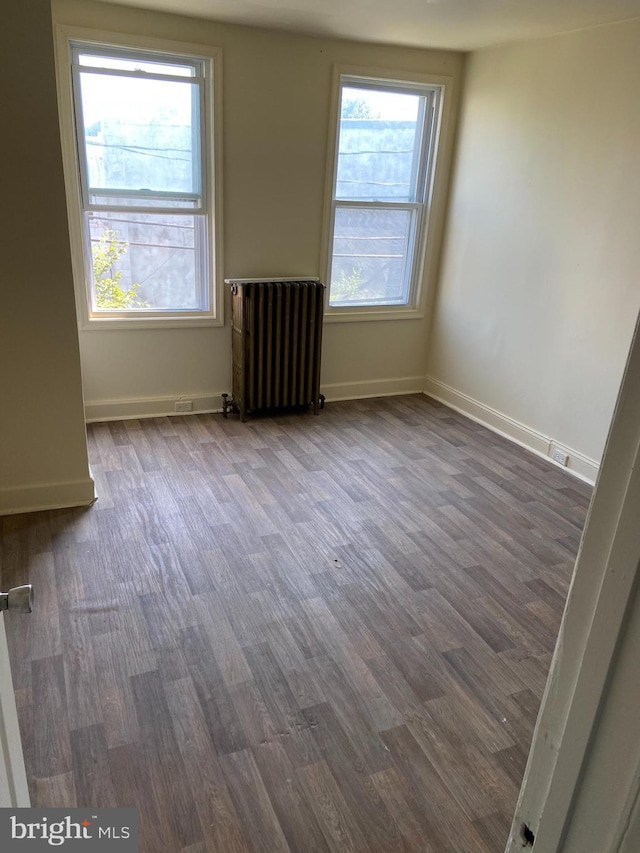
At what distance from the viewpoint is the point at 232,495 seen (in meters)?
3.33

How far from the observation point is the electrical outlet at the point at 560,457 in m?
3.88

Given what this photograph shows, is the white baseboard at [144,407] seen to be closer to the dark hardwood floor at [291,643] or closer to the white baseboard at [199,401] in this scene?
the white baseboard at [199,401]

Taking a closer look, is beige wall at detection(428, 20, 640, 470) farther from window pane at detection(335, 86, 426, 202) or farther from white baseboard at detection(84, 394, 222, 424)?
white baseboard at detection(84, 394, 222, 424)

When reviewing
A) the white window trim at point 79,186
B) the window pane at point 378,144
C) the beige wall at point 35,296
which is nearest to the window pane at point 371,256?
the window pane at point 378,144

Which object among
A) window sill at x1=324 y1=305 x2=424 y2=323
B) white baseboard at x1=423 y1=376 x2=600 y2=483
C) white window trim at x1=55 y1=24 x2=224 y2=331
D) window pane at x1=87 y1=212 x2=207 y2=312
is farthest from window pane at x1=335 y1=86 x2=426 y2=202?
white baseboard at x1=423 y1=376 x2=600 y2=483

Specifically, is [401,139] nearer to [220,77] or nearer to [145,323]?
[220,77]

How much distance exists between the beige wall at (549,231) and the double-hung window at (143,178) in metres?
1.93

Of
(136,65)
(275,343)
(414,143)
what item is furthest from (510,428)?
(136,65)

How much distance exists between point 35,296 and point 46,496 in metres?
1.00

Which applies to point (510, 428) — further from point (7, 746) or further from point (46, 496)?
point (7, 746)

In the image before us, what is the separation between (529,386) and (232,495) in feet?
7.15

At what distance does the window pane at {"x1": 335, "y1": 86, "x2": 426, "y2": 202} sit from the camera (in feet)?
14.1

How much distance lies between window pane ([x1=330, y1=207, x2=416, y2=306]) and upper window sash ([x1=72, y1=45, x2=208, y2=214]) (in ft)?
3.57

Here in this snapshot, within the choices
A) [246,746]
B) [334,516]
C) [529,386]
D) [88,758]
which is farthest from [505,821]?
[529,386]
